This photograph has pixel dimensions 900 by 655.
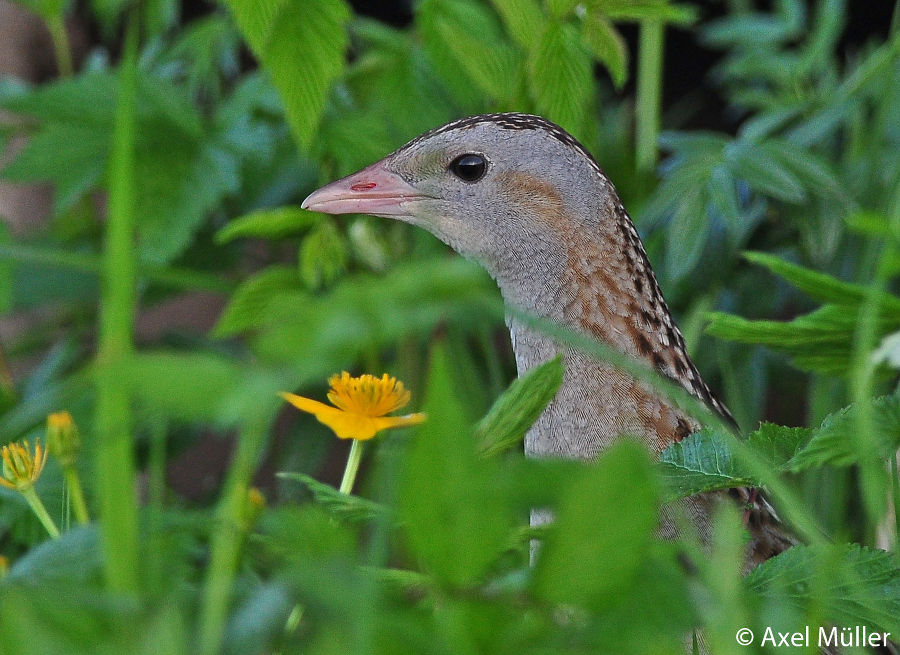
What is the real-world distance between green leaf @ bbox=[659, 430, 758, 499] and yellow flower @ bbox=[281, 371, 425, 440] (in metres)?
0.17

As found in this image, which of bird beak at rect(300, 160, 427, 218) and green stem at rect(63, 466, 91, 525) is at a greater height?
bird beak at rect(300, 160, 427, 218)

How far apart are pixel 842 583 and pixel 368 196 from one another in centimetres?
68

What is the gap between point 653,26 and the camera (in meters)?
1.53

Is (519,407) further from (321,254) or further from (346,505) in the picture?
(321,254)

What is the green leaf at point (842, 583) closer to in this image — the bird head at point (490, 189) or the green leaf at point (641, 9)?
the bird head at point (490, 189)

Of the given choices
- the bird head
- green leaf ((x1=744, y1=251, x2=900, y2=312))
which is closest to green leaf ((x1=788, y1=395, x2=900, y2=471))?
green leaf ((x1=744, y1=251, x2=900, y2=312))

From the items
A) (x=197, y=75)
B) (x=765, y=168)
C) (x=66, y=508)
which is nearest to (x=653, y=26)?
(x=765, y=168)

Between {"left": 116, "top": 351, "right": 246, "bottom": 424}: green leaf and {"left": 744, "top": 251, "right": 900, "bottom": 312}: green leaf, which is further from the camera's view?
{"left": 744, "top": 251, "right": 900, "bottom": 312}: green leaf

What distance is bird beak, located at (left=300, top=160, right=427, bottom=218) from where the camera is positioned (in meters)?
1.19

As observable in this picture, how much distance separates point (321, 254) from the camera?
4.74 feet

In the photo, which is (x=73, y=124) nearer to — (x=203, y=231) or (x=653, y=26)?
(x=203, y=231)

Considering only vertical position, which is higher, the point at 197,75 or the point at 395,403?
the point at 197,75

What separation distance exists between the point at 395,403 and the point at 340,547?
0.24 meters

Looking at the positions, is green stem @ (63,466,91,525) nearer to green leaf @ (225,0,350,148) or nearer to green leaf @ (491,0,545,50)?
green leaf @ (225,0,350,148)
